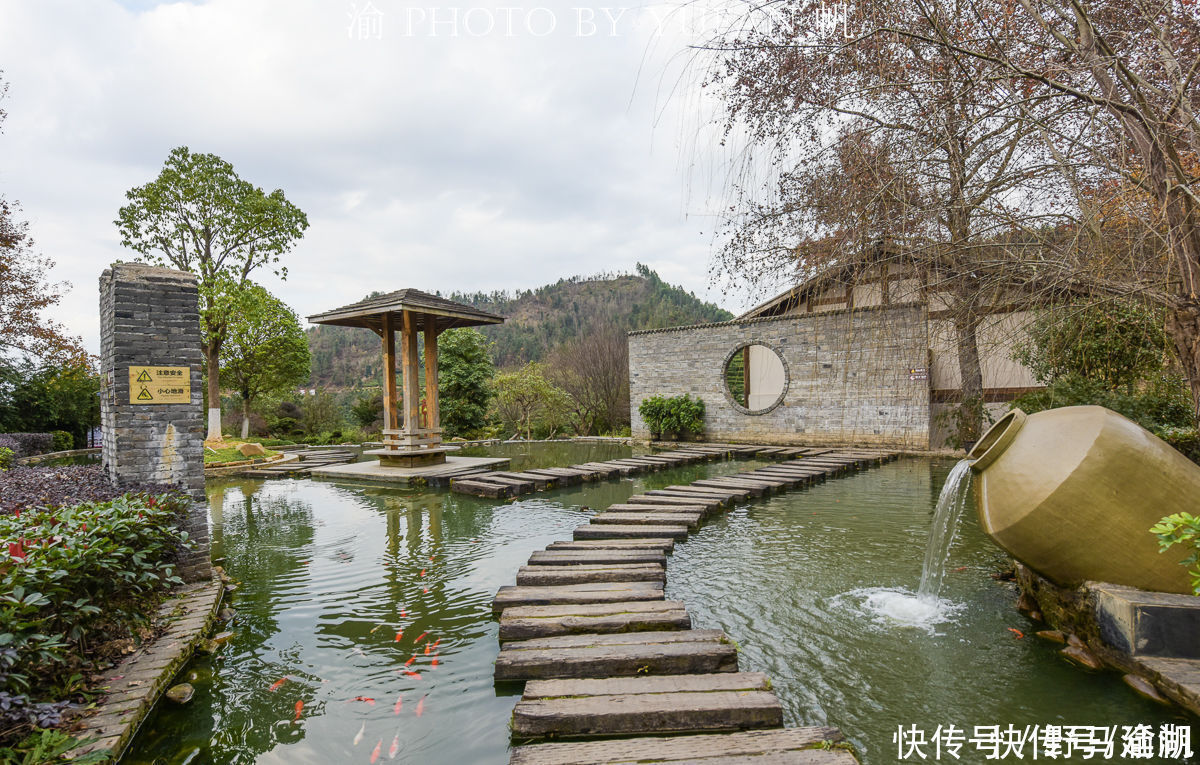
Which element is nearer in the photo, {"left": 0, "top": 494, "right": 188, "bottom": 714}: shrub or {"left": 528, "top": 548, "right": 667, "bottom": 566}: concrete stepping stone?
{"left": 0, "top": 494, "right": 188, "bottom": 714}: shrub

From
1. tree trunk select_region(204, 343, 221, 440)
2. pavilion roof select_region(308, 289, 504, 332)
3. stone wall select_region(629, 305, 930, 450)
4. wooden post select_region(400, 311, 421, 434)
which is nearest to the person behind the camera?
pavilion roof select_region(308, 289, 504, 332)

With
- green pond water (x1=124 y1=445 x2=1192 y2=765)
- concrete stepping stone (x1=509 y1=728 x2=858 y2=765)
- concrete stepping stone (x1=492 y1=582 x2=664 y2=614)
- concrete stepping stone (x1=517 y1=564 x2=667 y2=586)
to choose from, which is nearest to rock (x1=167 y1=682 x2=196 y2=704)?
green pond water (x1=124 y1=445 x2=1192 y2=765)

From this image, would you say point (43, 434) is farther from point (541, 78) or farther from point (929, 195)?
point (929, 195)

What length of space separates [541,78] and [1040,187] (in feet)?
8.38

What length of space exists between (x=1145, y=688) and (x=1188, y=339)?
5.25ft

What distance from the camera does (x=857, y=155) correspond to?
2.72 meters

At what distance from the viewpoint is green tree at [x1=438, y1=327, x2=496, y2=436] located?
16766 mm

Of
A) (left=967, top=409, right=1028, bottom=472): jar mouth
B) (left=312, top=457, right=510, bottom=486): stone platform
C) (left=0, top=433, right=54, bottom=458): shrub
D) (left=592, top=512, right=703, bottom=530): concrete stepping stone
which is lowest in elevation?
(left=592, top=512, right=703, bottom=530): concrete stepping stone

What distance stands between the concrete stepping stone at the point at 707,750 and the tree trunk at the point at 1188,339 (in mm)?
2418

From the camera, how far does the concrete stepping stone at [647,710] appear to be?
7.41ft

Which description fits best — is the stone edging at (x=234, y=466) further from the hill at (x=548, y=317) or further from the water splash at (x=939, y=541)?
the hill at (x=548, y=317)

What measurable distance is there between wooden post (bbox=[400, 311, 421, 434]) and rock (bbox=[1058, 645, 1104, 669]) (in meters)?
8.22

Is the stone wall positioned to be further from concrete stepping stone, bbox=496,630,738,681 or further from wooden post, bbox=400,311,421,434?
concrete stepping stone, bbox=496,630,738,681

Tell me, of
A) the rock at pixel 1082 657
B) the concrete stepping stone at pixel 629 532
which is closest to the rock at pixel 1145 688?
the rock at pixel 1082 657
